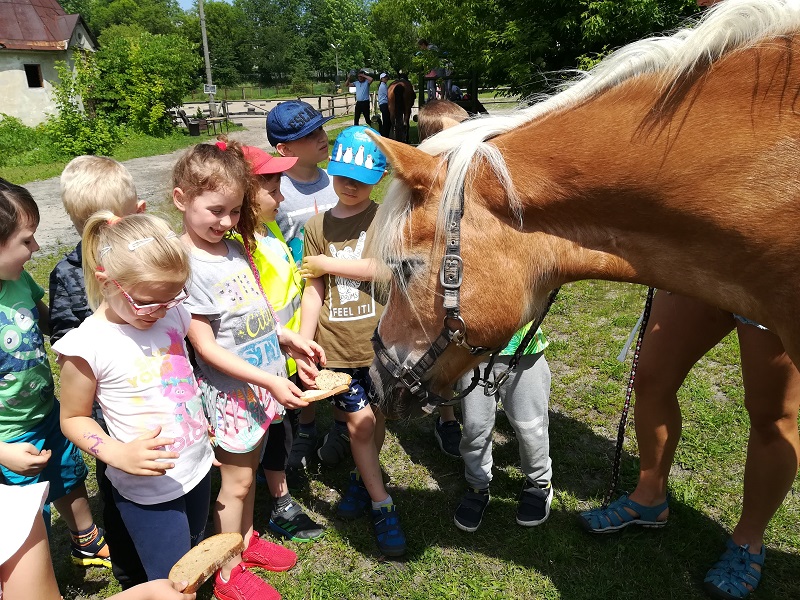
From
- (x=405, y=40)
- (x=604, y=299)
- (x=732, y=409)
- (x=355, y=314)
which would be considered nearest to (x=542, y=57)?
(x=604, y=299)

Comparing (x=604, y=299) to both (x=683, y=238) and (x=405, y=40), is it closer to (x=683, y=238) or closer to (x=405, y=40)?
(x=683, y=238)

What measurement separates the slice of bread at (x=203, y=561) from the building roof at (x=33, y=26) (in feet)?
101

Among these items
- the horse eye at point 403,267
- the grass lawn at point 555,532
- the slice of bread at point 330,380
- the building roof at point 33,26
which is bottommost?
the grass lawn at point 555,532

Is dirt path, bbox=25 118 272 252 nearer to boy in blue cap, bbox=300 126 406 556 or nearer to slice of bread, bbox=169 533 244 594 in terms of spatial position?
boy in blue cap, bbox=300 126 406 556

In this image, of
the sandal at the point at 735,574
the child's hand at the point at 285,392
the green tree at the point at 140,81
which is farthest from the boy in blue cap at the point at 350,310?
the green tree at the point at 140,81

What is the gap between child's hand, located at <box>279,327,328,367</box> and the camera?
100 inches

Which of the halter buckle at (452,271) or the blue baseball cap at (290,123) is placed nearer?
the halter buckle at (452,271)

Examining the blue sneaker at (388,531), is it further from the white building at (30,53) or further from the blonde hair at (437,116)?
the white building at (30,53)

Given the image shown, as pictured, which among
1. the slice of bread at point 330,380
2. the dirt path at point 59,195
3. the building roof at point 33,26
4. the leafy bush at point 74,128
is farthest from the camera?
the building roof at point 33,26

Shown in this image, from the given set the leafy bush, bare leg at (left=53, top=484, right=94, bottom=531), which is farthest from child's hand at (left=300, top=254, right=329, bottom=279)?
the leafy bush

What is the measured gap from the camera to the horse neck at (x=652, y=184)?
4.91 feet

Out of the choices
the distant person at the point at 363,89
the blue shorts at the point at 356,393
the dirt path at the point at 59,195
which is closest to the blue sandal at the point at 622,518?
the blue shorts at the point at 356,393

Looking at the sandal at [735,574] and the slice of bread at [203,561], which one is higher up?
the slice of bread at [203,561]

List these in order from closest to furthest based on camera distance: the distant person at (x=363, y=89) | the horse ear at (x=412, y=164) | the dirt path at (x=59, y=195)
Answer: the horse ear at (x=412, y=164) → the dirt path at (x=59, y=195) → the distant person at (x=363, y=89)
